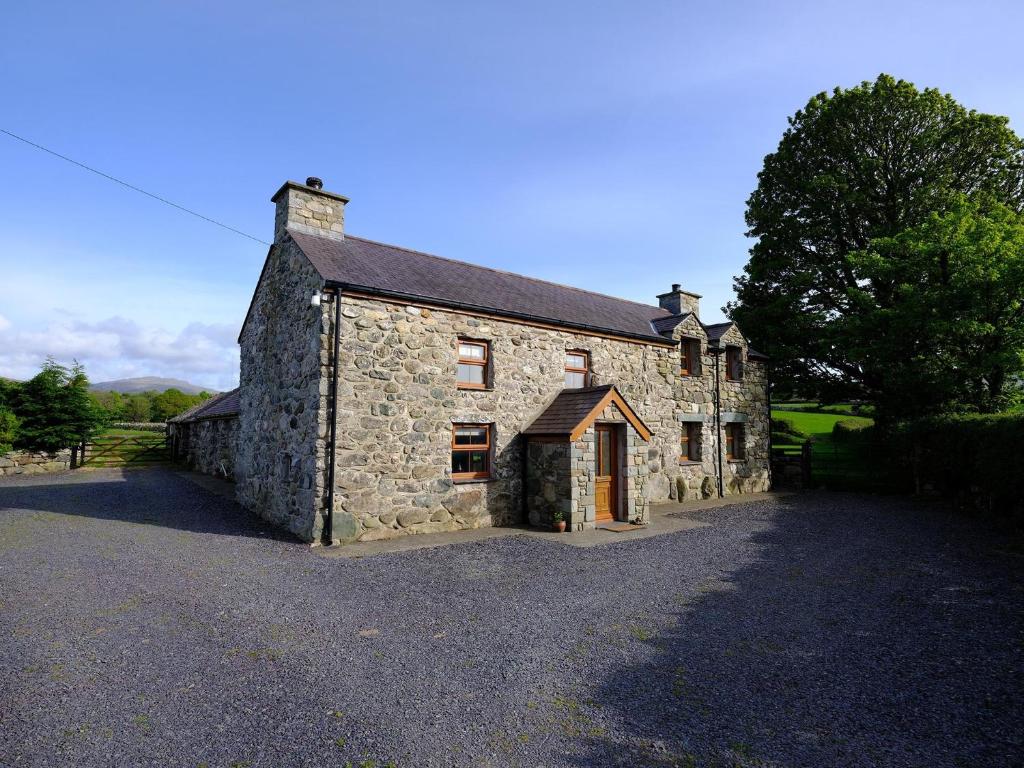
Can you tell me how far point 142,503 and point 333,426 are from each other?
8169mm

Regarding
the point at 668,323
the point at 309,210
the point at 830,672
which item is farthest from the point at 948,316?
the point at 309,210

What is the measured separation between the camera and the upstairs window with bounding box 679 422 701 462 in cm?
1822

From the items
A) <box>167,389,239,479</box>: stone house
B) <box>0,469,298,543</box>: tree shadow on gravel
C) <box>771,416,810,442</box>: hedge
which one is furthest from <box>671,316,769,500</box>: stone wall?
<box>167,389,239,479</box>: stone house

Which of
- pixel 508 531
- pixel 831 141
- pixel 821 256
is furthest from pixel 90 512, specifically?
pixel 831 141

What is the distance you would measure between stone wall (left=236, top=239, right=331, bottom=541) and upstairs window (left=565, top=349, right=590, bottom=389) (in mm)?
6765

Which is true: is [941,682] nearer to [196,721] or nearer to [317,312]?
Answer: [196,721]

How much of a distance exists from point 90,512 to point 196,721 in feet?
39.5

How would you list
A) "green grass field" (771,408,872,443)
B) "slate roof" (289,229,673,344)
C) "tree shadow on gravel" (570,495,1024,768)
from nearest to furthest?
"tree shadow on gravel" (570,495,1024,768), "slate roof" (289,229,673,344), "green grass field" (771,408,872,443)

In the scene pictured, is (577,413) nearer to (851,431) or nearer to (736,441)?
(736,441)

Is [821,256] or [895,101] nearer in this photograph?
[895,101]

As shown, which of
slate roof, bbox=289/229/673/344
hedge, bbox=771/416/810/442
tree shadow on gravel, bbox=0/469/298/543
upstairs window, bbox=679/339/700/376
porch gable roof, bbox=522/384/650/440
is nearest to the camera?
slate roof, bbox=289/229/673/344

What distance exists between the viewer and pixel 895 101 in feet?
70.8

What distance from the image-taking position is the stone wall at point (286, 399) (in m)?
10.9

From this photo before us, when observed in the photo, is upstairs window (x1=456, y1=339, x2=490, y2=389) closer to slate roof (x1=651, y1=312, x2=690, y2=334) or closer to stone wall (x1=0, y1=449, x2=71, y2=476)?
slate roof (x1=651, y1=312, x2=690, y2=334)
